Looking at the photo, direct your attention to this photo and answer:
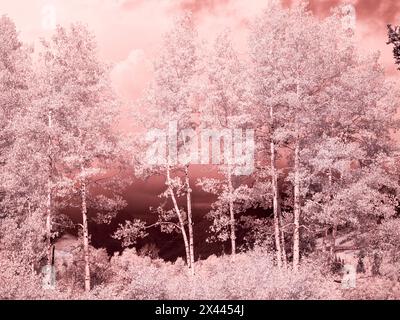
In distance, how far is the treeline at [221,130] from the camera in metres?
17.7

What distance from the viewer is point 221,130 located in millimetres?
19641

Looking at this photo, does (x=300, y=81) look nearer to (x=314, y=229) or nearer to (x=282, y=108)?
(x=282, y=108)

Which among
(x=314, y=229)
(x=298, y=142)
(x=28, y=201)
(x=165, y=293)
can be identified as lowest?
(x=165, y=293)

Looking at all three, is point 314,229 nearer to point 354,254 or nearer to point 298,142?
point 354,254

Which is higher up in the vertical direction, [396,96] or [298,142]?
[396,96]

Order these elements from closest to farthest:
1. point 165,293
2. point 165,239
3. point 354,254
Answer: point 165,293 → point 354,254 → point 165,239

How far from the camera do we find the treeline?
58.0 feet

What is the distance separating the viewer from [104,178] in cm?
1866

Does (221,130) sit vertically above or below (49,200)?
above

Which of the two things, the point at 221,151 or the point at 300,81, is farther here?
the point at 221,151

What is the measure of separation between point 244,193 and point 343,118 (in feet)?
16.1

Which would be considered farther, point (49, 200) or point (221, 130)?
point (221, 130)

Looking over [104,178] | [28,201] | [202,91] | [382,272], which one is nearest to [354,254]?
[382,272]

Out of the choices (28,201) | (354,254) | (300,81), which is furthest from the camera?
(354,254)
